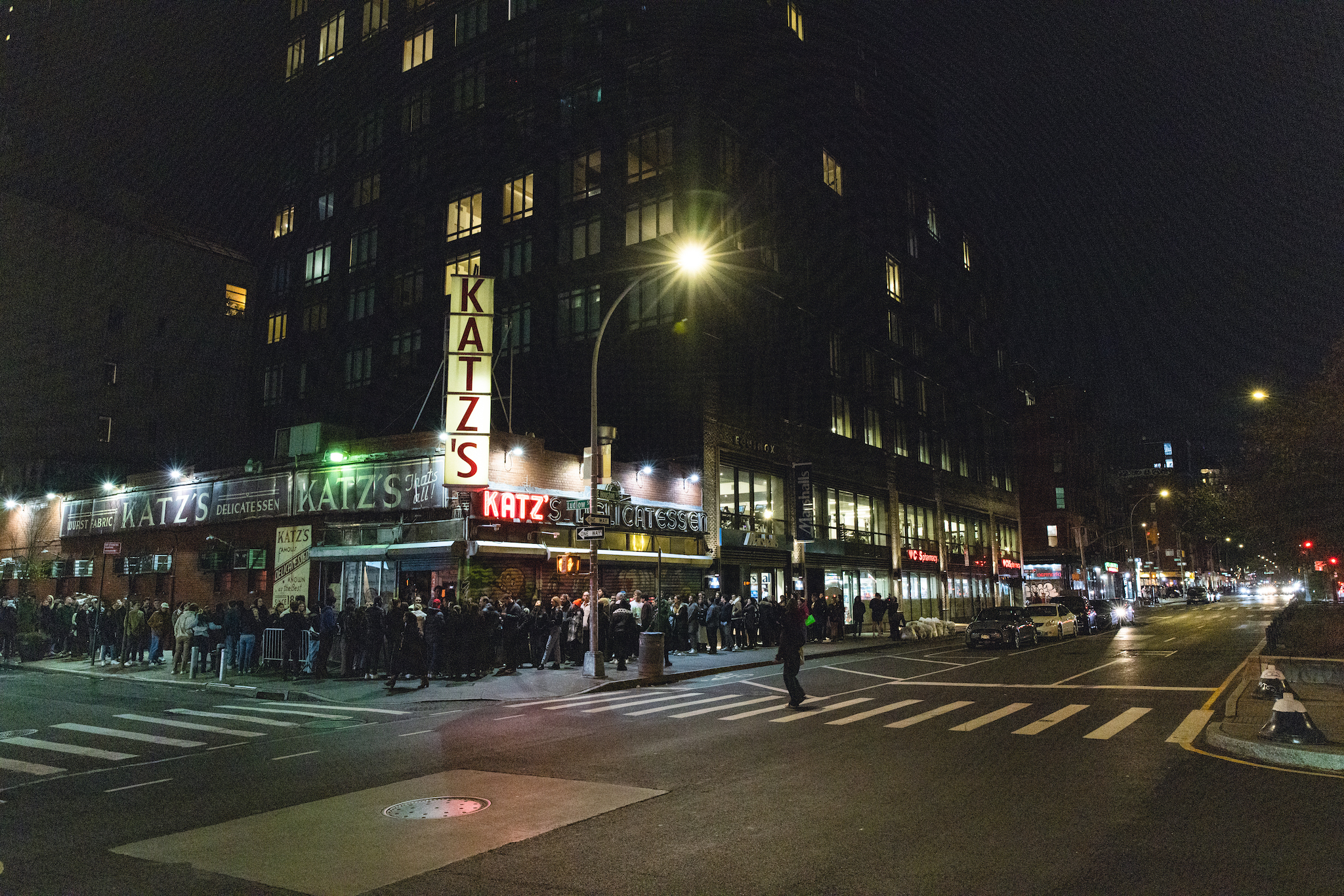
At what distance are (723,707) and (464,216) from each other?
35.1m

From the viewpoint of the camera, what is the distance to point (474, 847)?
635 cm

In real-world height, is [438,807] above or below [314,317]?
below

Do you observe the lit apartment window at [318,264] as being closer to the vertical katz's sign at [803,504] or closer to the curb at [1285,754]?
the vertical katz's sign at [803,504]

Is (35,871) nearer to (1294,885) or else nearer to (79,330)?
(1294,885)

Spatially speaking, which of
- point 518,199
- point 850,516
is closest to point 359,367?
point 518,199

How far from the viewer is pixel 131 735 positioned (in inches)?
488

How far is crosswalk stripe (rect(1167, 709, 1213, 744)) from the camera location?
10553mm

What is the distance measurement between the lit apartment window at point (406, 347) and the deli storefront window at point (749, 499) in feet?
59.8

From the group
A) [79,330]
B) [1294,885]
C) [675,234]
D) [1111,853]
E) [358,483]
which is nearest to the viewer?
[1294,885]

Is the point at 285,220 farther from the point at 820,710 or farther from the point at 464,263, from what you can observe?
the point at 820,710

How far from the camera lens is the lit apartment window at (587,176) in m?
38.7

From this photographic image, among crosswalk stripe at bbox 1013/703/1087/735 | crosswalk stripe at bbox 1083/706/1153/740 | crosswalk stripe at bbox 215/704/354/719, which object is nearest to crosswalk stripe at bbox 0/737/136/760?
crosswalk stripe at bbox 215/704/354/719

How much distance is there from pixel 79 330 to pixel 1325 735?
2184 inches

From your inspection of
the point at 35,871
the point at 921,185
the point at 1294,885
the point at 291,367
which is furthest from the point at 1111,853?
the point at 921,185
